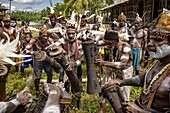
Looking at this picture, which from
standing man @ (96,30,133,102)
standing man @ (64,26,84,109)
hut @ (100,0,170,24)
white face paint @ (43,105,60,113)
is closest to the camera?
white face paint @ (43,105,60,113)

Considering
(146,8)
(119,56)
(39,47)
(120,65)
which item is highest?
(146,8)

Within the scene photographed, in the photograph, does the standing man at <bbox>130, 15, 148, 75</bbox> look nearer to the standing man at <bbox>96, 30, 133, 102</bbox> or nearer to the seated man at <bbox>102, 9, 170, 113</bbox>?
the standing man at <bbox>96, 30, 133, 102</bbox>

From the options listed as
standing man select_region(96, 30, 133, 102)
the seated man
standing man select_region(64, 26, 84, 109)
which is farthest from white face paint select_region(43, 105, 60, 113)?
standing man select_region(64, 26, 84, 109)

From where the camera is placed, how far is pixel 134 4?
21172mm

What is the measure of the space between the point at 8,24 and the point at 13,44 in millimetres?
5922

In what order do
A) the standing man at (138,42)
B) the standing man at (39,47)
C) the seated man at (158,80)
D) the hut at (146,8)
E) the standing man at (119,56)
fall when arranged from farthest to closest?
the hut at (146,8) → the standing man at (138,42) → the standing man at (39,47) → the standing man at (119,56) → the seated man at (158,80)

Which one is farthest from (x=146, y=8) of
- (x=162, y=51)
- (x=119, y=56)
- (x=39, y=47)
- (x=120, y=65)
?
(x=162, y=51)

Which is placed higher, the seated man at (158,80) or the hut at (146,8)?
the hut at (146,8)

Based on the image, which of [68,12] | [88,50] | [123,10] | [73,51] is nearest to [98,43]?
[88,50]

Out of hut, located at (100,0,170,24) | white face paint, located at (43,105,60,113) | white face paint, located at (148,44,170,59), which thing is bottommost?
white face paint, located at (43,105,60,113)

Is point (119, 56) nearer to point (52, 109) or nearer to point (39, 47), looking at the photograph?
point (39, 47)

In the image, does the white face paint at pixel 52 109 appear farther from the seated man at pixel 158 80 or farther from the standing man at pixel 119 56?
the standing man at pixel 119 56

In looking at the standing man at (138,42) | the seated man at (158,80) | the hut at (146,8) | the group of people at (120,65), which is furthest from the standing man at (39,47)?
the hut at (146,8)

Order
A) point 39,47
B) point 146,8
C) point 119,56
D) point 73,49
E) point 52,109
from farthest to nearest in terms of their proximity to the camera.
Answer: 1. point 146,8
2. point 39,47
3. point 73,49
4. point 119,56
5. point 52,109
